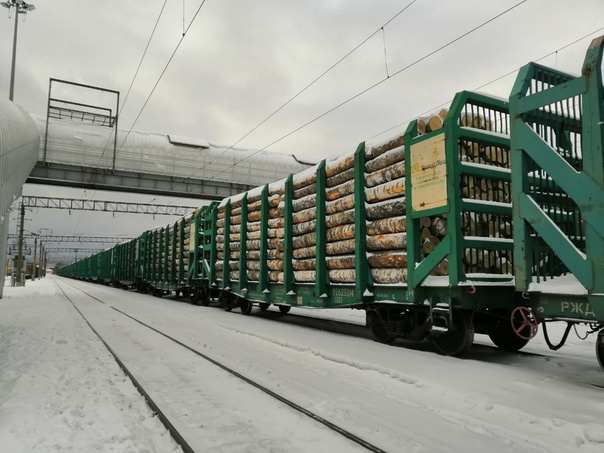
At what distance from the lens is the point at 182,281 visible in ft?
59.7

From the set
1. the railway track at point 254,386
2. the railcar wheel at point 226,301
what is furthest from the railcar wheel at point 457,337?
the railcar wheel at point 226,301

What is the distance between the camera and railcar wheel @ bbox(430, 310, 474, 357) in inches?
238

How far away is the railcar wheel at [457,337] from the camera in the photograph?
604cm

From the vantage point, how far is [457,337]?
6.22m

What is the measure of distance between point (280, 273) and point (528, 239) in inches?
253

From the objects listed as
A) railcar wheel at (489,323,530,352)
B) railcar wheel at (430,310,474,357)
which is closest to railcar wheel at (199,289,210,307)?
railcar wheel at (430,310,474,357)

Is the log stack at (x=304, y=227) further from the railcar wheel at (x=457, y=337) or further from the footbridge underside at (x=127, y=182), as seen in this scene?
the footbridge underside at (x=127, y=182)

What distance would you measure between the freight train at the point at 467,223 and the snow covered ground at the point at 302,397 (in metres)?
0.70

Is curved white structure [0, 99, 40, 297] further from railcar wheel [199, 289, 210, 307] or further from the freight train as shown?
railcar wheel [199, 289, 210, 307]

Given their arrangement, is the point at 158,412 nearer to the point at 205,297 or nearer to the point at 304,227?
the point at 304,227

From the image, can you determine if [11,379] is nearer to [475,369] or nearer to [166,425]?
[166,425]

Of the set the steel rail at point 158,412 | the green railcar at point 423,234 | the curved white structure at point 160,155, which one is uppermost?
the curved white structure at point 160,155

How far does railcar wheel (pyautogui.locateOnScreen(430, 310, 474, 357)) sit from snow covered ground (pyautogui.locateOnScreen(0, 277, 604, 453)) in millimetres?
218

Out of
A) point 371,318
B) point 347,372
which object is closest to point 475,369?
point 347,372
